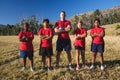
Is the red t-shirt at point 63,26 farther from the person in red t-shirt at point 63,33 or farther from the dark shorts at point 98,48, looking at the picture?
the dark shorts at point 98,48

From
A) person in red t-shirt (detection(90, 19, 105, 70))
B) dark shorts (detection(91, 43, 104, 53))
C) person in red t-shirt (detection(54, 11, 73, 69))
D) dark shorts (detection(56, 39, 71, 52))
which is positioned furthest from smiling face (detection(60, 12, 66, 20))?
dark shorts (detection(91, 43, 104, 53))

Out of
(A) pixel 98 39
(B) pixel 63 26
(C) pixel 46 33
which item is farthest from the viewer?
(A) pixel 98 39

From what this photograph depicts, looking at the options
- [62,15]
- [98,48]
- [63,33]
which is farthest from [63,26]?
[98,48]

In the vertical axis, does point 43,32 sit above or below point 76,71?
above

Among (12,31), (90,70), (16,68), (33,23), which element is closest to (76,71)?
(90,70)

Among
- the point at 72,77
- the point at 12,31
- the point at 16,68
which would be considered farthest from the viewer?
the point at 12,31

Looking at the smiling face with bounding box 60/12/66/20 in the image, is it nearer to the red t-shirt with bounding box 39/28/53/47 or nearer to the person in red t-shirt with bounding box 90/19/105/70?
the red t-shirt with bounding box 39/28/53/47

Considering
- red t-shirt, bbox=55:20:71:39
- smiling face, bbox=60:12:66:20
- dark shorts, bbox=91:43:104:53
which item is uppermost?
smiling face, bbox=60:12:66:20

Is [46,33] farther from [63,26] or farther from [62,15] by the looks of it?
[62,15]

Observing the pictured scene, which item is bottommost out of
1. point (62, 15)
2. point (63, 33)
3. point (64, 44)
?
point (64, 44)

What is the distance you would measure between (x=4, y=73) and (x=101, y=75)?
181 inches

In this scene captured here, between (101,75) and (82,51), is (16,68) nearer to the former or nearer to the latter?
(82,51)

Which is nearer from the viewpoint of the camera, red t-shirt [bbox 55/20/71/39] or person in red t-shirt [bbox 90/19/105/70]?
red t-shirt [bbox 55/20/71/39]

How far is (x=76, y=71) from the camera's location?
41.7 feet
